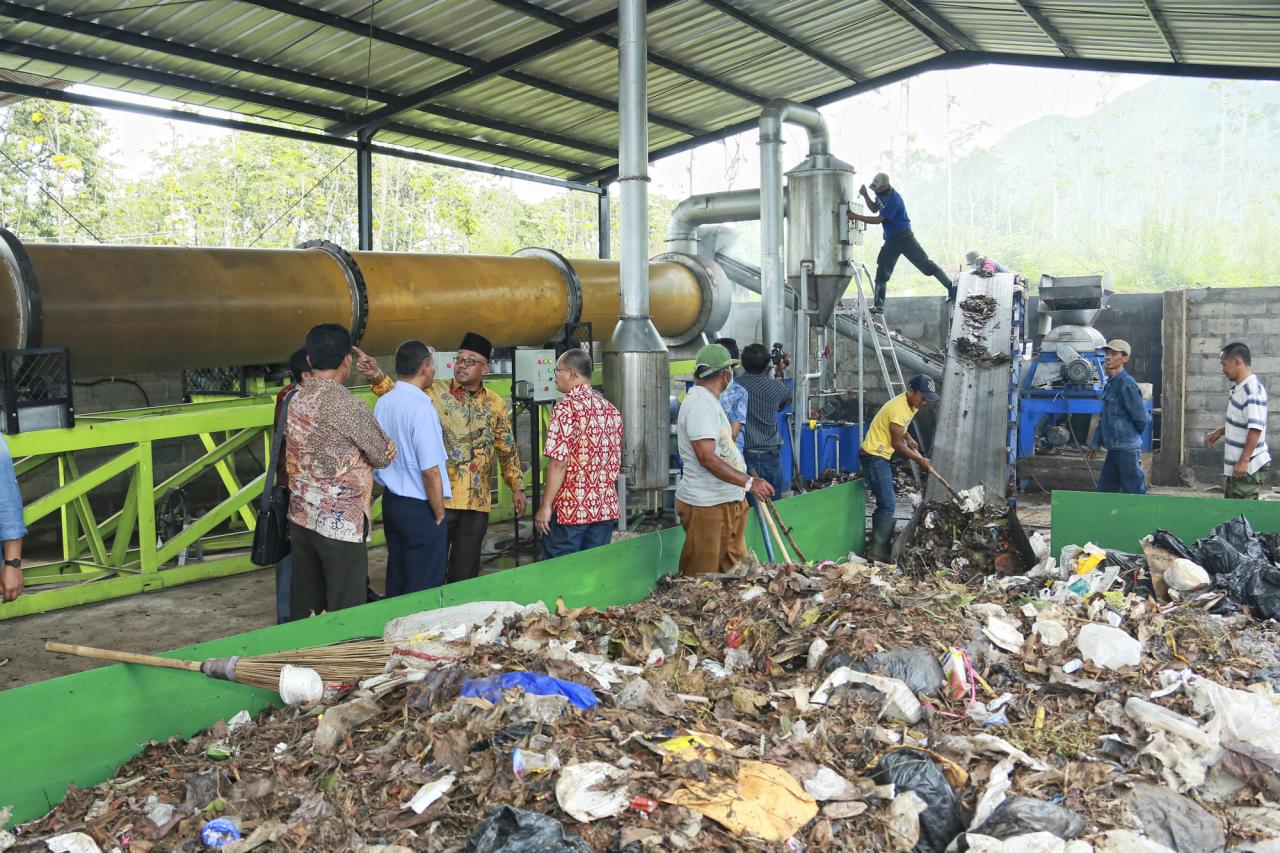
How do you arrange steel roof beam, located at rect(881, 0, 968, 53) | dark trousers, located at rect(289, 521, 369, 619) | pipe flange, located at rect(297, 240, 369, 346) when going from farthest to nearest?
steel roof beam, located at rect(881, 0, 968, 53) < pipe flange, located at rect(297, 240, 369, 346) < dark trousers, located at rect(289, 521, 369, 619)

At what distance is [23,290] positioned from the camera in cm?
517

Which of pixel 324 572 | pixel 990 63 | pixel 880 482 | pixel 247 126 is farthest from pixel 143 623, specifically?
pixel 990 63

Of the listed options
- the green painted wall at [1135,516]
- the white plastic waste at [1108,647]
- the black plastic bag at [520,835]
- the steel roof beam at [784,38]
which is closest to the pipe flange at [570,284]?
the steel roof beam at [784,38]

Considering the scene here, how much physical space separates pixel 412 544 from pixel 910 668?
268 centimetres

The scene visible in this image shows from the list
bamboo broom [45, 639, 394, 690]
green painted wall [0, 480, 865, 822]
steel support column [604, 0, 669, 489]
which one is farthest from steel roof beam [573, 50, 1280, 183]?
bamboo broom [45, 639, 394, 690]

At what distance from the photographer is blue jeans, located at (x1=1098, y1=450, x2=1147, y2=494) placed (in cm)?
770

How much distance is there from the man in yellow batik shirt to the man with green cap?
1.09 metres

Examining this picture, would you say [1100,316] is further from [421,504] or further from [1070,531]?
[421,504]

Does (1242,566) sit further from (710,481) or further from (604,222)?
(604,222)

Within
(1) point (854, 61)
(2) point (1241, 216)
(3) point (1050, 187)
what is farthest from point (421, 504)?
(3) point (1050, 187)

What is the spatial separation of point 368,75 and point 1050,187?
3333cm

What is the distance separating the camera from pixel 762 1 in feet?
32.4

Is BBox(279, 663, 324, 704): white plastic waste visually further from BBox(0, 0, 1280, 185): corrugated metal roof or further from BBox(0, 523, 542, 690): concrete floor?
BBox(0, 0, 1280, 185): corrugated metal roof

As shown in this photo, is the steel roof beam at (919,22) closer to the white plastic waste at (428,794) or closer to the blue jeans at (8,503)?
the blue jeans at (8,503)
